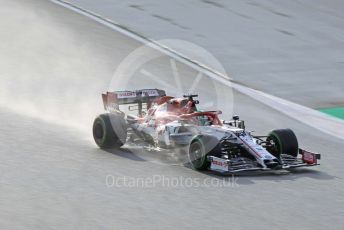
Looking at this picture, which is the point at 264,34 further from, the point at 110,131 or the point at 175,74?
the point at 110,131

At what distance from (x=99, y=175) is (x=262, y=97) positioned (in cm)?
713

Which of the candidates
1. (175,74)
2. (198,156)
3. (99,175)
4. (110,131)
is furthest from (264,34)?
(99,175)

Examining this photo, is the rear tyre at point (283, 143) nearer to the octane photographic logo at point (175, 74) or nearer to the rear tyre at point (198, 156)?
the rear tyre at point (198, 156)

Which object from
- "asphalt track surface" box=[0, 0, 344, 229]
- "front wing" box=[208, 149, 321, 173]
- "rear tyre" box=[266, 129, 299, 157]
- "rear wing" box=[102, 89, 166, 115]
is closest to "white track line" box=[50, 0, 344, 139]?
"asphalt track surface" box=[0, 0, 344, 229]

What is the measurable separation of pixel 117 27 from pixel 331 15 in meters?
7.06

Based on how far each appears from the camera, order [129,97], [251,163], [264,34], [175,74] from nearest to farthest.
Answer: [251,163], [129,97], [175,74], [264,34]

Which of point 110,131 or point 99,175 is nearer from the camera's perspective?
point 99,175

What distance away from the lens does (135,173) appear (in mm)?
12070

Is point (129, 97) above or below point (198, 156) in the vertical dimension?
above

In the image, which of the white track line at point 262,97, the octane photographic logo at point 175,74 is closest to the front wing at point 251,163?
the white track line at point 262,97

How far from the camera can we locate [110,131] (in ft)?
43.2

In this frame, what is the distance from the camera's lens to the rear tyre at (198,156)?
39.4 feet

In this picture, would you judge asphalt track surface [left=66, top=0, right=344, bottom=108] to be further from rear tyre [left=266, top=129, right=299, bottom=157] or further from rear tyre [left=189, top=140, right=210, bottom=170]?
rear tyre [left=189, top=140, right=210, bottom=170]

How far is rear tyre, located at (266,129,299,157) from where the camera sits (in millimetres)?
12750
